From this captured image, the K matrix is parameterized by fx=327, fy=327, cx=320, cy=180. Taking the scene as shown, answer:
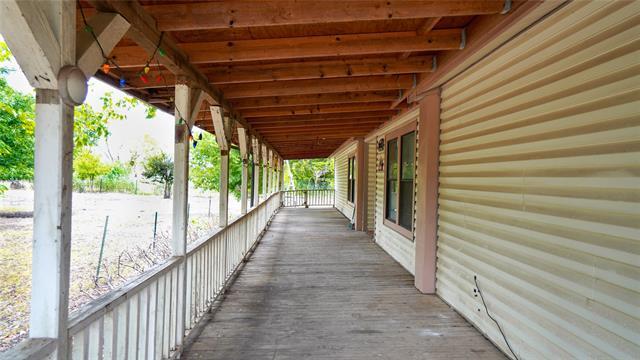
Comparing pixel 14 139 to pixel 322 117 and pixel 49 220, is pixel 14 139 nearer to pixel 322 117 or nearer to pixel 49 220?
pixel 322 117

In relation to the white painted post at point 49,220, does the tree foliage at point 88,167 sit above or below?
above

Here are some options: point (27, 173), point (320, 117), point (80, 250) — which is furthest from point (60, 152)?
point (27, 173)

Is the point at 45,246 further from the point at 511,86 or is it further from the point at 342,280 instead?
the point at 342,280

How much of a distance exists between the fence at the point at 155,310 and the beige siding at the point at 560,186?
2589mm

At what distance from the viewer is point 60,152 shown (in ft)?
4.39

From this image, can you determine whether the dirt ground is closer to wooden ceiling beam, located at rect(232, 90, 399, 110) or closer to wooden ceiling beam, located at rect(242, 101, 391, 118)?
wooden ceiling beam, located at rect(232, 90, 399, 110)

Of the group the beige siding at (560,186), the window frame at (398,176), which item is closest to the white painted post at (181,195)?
the beige siding at (560,186)

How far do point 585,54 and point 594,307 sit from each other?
142 centimetres

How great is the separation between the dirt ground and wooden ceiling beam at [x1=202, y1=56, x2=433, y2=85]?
6.68 ft

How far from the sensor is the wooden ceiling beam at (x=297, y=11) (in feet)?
7.09

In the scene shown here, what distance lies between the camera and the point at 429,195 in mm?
3910

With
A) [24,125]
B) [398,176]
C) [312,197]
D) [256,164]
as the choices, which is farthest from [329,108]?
[312,197]

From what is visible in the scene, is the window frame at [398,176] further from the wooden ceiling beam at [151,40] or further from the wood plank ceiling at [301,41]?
the wooden ceiling beam at [151,40]

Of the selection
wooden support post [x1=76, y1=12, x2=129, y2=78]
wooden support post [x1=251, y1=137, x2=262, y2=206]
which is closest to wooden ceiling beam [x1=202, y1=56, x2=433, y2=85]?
wooden support post [x1=76, y1=12, x2=129, y2=78]
